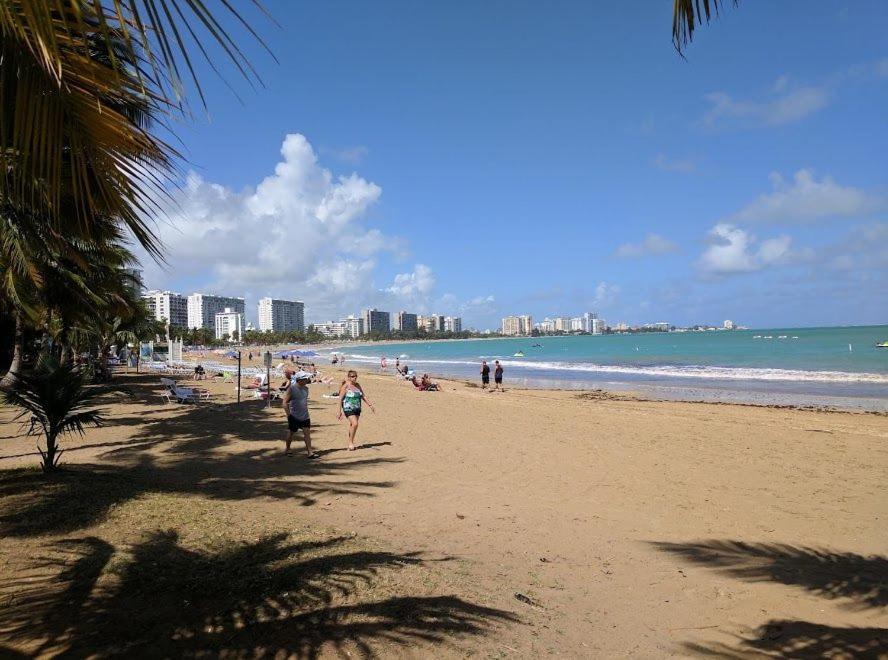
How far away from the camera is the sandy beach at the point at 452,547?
2.91 metres

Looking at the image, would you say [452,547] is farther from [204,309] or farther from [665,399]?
[204,309]

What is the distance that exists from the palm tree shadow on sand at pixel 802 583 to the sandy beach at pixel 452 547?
0.8 inches

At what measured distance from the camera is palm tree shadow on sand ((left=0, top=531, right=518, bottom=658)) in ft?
8.59

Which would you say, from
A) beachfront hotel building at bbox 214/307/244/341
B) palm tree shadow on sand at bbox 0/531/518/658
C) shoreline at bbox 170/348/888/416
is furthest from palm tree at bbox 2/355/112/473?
beachfront hotel building at bbox 214/307/244/341

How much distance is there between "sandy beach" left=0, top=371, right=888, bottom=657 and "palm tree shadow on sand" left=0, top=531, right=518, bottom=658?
0.01m

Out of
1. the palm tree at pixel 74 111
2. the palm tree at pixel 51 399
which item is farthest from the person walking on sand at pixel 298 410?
the palm tree at pixel 74 111

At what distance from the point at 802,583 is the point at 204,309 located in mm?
185934

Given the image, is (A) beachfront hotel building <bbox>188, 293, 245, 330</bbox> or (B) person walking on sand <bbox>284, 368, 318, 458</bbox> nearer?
(B) person walking on sand <bbox>284, 368, 318, 458</bbox>

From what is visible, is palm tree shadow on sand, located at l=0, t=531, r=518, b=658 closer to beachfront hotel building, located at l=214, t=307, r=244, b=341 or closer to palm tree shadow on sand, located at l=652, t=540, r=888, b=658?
palm tree shadow on sand, located at l=652, t=540, r=888, b=658

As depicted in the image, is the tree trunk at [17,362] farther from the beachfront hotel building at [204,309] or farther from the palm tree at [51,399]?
the beachfront hotel building at [204,309]

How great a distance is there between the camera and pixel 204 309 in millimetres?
170500

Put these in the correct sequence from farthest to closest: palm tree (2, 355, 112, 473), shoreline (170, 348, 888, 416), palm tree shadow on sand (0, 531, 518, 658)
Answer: shoreline (170, 348, 888, 416), palm tree (2, 355, 112, 473), palm tree shadow on sand (0, 531, 518, 658)

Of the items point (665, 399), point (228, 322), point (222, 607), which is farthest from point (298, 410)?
point (228, 322)

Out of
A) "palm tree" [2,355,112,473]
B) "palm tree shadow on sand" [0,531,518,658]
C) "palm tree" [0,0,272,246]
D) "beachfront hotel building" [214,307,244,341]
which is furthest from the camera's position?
"beachfront hotel building" [214,307,244,341]
